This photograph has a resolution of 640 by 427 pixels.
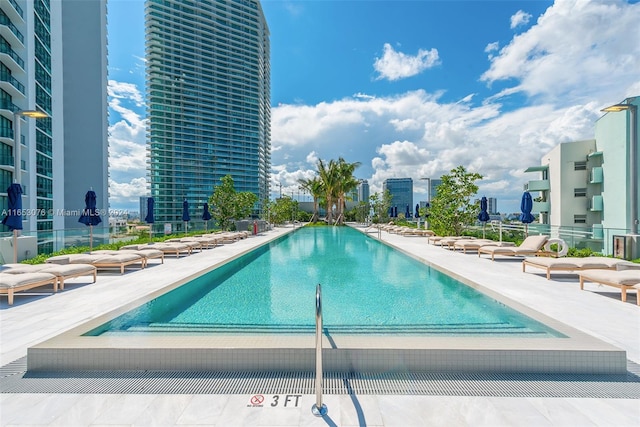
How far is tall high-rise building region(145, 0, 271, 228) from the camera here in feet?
182

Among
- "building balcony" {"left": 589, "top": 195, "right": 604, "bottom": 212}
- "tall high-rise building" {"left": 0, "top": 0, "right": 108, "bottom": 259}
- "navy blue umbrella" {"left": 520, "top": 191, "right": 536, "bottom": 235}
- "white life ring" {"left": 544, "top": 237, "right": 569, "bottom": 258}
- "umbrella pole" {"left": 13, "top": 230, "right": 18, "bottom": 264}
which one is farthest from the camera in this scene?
"tall high-rise building" {"left": 0, "top": 0, "right": 108, "bottom": 259}

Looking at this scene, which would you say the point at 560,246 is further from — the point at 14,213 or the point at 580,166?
the point at 580,166

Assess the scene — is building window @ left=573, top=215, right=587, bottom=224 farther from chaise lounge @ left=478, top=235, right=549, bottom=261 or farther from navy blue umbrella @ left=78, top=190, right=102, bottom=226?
navy blue umbrella @ left=78, top=190, right=102, bottom=226

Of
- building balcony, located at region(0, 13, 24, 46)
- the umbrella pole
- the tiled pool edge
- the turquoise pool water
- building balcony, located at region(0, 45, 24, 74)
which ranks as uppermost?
building balcony, located at region(0, 13, 24, 46)

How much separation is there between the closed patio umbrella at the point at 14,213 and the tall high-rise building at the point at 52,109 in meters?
0.45

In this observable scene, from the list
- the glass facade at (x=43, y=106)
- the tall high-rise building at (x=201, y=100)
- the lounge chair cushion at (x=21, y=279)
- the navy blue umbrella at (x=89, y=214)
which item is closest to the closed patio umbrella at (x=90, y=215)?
the navy blue umbrella at (x=89, y=214)

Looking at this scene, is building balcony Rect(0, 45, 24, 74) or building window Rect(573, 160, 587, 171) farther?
building balcony Rect(0, 45, 24, 74)

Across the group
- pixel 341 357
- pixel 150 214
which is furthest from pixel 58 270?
pixel 150 214

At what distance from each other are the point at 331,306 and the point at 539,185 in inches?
1142

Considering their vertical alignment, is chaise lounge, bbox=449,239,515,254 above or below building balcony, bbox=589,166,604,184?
below

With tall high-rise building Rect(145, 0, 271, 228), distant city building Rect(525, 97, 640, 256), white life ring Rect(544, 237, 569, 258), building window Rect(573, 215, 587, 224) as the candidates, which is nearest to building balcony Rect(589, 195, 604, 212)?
distant city building Rect(525, 97, 640, 256)

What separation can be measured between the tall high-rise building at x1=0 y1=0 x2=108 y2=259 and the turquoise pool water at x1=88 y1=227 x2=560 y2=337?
651cm

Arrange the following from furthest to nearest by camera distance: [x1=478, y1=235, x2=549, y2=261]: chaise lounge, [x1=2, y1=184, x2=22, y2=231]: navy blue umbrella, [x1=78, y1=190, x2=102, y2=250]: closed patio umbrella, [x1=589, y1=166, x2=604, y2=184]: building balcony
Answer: [x1=589, y1=166, x2=604, y2=184]: building balcony → [x1=78, y1=190, x2=102, y2=250]: closed patio umbrella → [x1=478, y1=235, x2=549, y2=261]: chaise lounge → [x1=2, y1=184, x2=22, y2=231]: navy blue umbrella

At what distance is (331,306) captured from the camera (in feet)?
16.2
